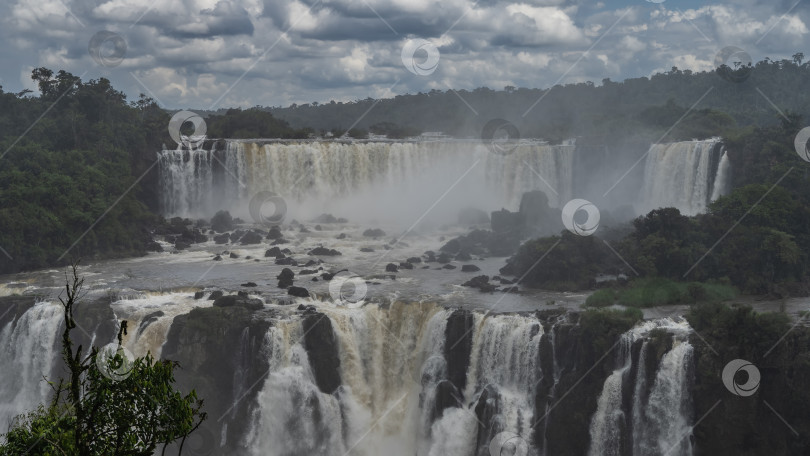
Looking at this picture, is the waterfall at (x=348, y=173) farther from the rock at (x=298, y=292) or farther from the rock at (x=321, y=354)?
the rock at (x=321, y=354)

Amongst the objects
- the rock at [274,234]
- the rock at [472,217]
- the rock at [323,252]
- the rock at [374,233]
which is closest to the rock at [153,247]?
the rock at [274,234]

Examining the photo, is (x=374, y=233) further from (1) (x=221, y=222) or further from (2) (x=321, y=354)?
(2) (x=321, y=354)

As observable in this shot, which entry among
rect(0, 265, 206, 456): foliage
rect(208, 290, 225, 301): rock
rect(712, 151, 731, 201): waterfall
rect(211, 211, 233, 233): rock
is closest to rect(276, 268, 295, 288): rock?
rect(208, 290, 225, 301): rock

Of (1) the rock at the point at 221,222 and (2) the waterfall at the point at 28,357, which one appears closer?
(2) the waterfall at the point at 28,357

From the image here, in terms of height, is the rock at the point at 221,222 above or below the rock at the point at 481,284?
above

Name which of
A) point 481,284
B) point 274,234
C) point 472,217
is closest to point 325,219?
point 274,234

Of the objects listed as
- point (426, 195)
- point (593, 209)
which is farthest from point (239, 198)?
point (593, 209)

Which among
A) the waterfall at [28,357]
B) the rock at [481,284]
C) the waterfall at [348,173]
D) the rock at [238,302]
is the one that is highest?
the waterfall at [348,173]

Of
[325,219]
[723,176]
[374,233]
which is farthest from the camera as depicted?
[325,219]
